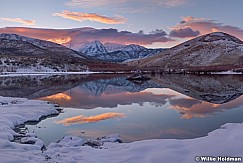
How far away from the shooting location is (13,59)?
4759 inches

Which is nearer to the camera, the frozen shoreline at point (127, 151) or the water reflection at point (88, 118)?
the frozen shoreline at point (127, 151)

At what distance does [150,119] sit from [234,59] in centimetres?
18874

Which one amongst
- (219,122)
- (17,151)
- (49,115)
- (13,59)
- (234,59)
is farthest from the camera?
(234,59)

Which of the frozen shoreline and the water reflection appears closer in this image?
the frozen shoreline

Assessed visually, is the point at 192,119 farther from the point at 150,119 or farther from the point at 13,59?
the point at 13,59

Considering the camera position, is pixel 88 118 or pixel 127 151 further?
pixel 88 118

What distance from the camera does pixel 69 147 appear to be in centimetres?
1212

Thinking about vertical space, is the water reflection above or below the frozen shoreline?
below

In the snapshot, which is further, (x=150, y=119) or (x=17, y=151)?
(x=150, y=119)

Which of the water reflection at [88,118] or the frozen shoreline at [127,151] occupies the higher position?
the frozen shoreline at [127,151]

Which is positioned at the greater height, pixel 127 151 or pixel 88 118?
pixel 127 151

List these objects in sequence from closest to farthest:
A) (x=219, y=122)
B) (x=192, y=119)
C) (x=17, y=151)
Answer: (x=17, y=151) → (x=219, y=122) → (x=192, y=119)

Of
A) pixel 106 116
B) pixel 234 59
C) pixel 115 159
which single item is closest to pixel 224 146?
pixel 115 159

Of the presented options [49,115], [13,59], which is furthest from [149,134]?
[13,59]
